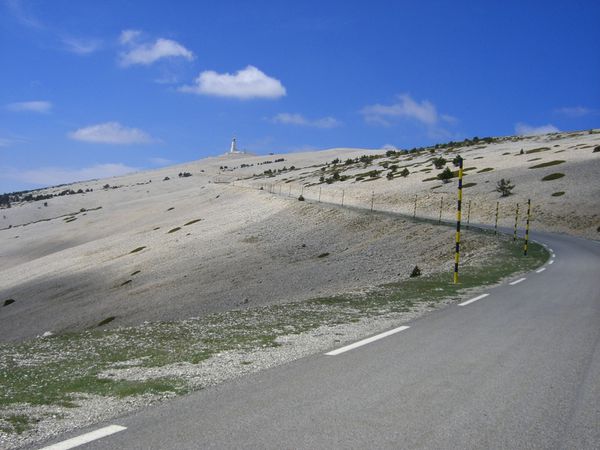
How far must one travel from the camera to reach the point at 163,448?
4.82 metres

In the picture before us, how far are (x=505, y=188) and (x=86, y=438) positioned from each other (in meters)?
57.2

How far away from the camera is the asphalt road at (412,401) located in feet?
16.7

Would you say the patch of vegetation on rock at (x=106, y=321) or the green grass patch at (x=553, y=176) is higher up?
the green grass patch at (x=553, y=176)

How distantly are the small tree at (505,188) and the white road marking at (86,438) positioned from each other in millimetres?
55815

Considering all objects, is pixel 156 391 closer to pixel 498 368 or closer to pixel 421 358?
pixel 421 358

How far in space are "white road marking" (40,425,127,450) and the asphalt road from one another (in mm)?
102

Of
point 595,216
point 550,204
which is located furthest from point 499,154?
point 595,216

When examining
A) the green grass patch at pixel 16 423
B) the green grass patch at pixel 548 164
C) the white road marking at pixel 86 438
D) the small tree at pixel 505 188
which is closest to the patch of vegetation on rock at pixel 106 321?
the green grass patch at pixel 16 423

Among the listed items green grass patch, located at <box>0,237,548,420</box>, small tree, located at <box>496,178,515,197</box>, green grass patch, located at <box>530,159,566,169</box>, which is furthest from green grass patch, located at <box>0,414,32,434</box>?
green grass patch, located at <box>530,159,566,169</box>

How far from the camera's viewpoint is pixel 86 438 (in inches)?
199

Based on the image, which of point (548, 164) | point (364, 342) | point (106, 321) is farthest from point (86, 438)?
point (548, 164)

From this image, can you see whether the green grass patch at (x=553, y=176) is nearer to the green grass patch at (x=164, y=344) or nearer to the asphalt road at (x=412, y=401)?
the green grass patch at (x=164, y=344)

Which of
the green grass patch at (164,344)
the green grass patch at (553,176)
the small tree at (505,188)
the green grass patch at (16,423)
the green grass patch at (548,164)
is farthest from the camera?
the green grass patch at (548,164)

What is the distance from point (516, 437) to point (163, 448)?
3.20 meters
